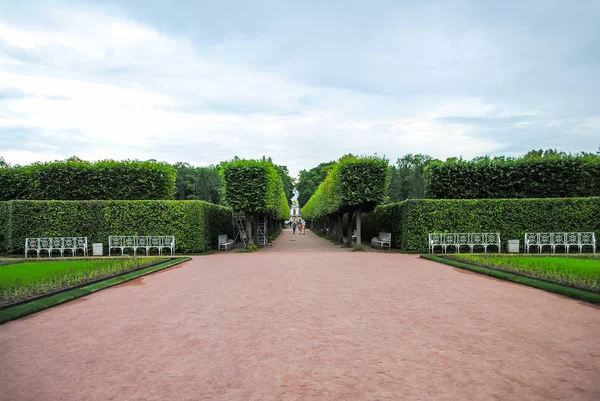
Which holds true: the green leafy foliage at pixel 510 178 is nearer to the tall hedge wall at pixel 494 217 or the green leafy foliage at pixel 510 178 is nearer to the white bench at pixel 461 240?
the tall hedge wall at pixel 494 217

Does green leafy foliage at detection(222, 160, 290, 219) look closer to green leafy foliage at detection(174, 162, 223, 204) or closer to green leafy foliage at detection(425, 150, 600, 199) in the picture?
green leafy foliage at detection(425, 150, 600, 199)

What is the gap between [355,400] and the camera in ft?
11.3

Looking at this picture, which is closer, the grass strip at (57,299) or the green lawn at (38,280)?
the grass strip at (57,299)

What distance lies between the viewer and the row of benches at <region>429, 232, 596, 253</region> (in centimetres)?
1825

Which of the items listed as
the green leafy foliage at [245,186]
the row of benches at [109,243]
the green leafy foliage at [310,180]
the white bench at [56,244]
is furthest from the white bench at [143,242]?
the green leafy foliage at [310,180]

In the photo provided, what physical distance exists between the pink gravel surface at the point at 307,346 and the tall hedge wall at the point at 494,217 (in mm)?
10859

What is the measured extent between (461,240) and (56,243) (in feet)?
59.1

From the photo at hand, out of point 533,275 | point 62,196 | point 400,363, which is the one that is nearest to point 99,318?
point 400,363

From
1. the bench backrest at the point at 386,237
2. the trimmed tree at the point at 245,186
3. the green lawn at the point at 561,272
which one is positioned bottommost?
the green lawn at the point at 561,272

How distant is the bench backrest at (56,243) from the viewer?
18.4 metres

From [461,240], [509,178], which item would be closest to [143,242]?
[461,240]

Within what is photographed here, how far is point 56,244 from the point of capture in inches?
736

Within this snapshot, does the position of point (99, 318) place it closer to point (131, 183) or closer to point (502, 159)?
point (131, 183)

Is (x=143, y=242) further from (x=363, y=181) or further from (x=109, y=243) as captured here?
(x=363, y=181)
